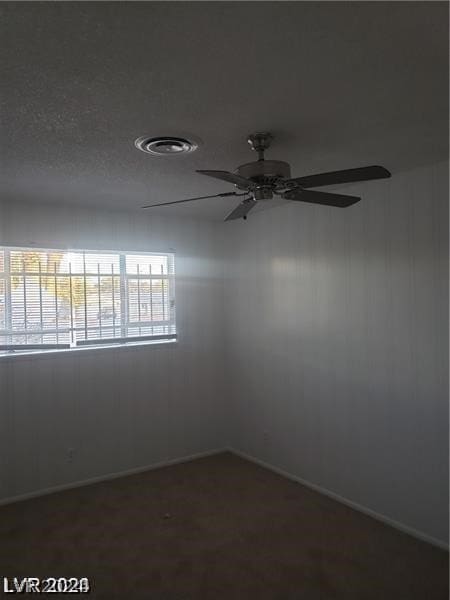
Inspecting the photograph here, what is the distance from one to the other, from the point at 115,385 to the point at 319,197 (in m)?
2.71

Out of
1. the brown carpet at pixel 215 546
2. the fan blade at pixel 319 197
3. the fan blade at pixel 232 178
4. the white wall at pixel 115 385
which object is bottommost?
the brown carpet at pixel 215 546

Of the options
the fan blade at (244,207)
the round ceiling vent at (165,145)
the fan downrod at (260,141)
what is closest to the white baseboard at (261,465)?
the fan blade at (244,207)

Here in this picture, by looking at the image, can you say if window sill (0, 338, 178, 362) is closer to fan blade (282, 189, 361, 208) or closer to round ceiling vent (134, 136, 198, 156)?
round ceiling vent (134, 136, 198, 156)

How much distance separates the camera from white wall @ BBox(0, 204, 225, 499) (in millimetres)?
3631

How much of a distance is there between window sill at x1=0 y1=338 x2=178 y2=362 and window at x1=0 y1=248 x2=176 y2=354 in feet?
0.13

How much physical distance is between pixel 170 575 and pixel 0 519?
1533mm

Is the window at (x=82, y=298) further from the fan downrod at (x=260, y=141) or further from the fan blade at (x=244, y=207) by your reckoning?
the fan downrod at (x=260, y=141)

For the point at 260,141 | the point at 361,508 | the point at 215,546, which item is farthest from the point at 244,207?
the point at 361,508

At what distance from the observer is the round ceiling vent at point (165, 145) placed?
220 centimetres

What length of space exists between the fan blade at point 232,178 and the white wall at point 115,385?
2.31m

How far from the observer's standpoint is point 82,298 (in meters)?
3.92

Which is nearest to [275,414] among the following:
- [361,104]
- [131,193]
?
[131,193]

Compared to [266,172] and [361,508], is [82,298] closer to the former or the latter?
[266,172]

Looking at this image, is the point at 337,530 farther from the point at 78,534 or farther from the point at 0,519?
the point at 0,519
